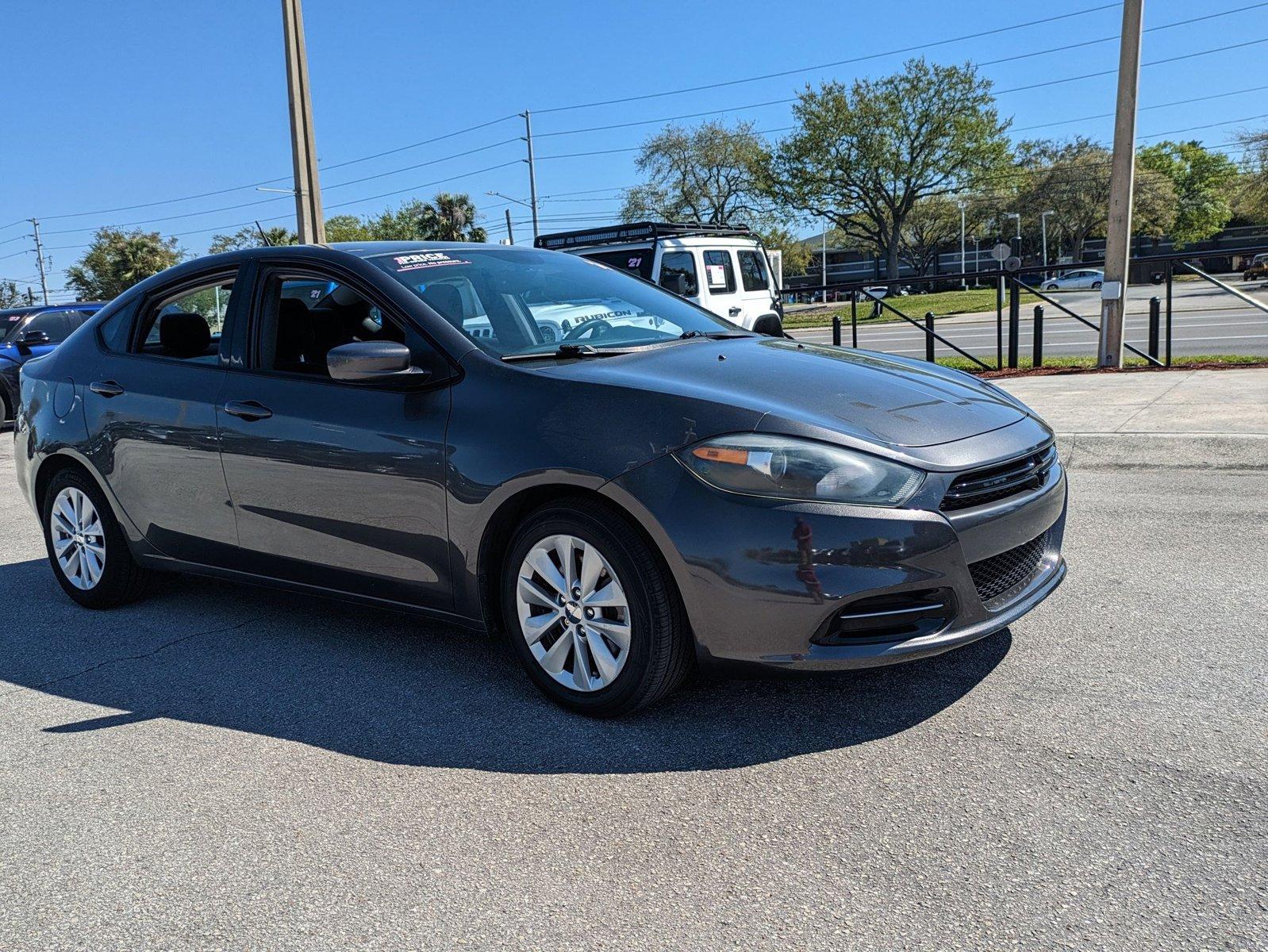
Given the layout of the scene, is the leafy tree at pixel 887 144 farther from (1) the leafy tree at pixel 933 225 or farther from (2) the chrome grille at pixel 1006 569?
(2) the chrome grille at pixel 1006 569

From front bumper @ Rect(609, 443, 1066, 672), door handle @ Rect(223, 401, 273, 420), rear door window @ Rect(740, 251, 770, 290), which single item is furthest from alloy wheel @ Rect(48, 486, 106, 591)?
rear door window @ Rect(740, 251, 770, 290)

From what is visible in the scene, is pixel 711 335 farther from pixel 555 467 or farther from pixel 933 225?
pixel 933 225

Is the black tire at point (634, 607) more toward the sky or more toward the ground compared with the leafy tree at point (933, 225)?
more toward the ground

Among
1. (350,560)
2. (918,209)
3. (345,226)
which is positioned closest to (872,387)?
(350,560)

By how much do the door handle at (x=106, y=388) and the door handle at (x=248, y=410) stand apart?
83cm

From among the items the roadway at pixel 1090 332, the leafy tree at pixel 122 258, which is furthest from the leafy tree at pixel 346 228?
the roadway at pixel 1090 332

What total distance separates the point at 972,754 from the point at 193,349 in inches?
143

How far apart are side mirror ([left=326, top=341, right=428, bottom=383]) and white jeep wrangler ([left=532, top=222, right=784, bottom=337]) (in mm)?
10386

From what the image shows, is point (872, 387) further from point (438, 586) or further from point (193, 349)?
point (193, 349)

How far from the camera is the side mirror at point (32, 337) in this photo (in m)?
14.3

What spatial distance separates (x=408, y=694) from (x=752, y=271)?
1297cm

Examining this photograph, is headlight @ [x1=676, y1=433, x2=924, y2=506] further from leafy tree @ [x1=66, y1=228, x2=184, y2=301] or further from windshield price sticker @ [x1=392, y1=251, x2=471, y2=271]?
leafy tree @ [x1=66, y1=228, x2=184, y2=301]

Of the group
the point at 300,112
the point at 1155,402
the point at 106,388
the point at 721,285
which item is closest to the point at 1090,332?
the point at 721,285

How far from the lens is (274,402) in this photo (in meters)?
4.21
